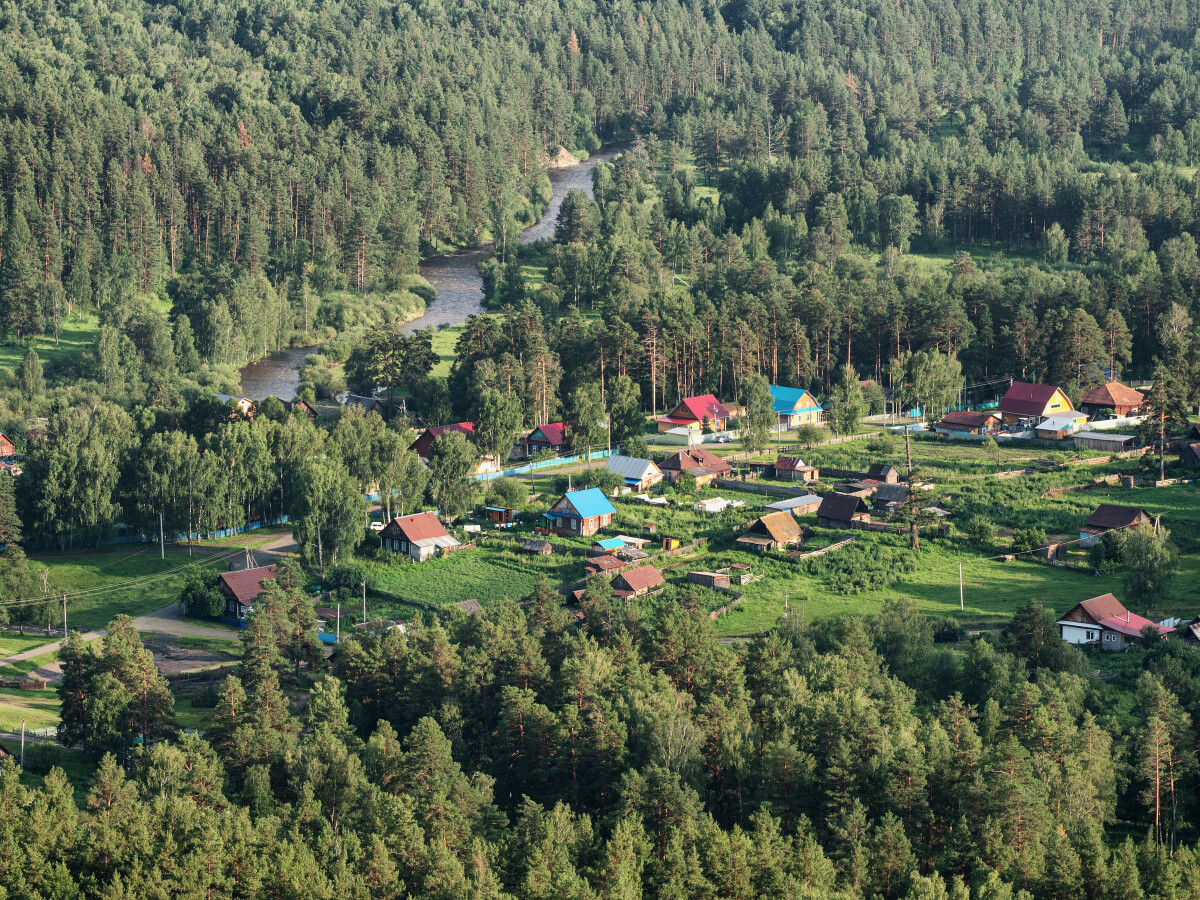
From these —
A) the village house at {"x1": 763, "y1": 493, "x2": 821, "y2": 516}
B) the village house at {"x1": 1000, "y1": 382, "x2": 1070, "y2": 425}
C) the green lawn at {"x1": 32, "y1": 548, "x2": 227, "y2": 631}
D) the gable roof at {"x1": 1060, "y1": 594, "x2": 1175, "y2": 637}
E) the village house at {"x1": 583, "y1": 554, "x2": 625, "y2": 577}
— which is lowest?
the green lawn at {"x1": 32, "y1": 548, "x2": 227, "y2": 631}

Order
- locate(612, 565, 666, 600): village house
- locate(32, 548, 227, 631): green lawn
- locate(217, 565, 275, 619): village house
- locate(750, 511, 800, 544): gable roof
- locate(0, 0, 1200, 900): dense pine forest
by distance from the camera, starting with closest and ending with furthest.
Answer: locate(0, 0, 1200, 900): dense pine forest → locate(612, 565, 666, 600): village house → locate(217, 565, 275, 619): village house → locate(32, 548, 227, 631): green lawn → locate(750, 511, 800, 544): gable roof

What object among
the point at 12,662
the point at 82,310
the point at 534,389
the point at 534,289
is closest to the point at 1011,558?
the point at 534,389

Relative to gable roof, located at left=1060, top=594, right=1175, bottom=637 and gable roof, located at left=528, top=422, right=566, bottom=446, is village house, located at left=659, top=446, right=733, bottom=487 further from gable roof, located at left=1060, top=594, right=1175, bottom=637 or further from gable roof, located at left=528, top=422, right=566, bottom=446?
gable roof, located at left=1060, top=594, right=1175, bottom=637

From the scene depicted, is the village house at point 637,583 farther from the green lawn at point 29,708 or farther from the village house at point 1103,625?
the green lawn at point 29,708

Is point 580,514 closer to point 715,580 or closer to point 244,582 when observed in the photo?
point 715,580

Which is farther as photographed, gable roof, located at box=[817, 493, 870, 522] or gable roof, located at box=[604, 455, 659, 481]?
gable roof, located at box=[604, 455, 659, 481]

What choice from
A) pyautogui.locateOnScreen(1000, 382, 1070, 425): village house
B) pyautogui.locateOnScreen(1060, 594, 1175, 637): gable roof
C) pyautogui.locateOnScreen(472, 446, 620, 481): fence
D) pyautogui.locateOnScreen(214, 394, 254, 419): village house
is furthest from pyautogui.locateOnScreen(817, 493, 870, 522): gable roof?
pyautogui.locateOnScreen(214, 394, 254, 419): village house

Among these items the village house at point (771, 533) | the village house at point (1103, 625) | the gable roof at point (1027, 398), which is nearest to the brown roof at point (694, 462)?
the village house at point (771, 533)
